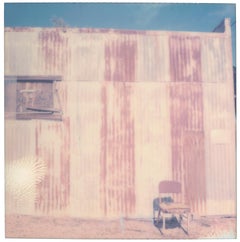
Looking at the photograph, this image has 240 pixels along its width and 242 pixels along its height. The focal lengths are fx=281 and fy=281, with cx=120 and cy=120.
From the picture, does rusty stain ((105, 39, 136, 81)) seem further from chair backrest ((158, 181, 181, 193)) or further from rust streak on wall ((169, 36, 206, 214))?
chair backrest ((158, 181, 181, 193))

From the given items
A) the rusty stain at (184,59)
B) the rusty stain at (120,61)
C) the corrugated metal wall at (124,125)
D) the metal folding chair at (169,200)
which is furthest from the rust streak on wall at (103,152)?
the rusty stain at (184,59)

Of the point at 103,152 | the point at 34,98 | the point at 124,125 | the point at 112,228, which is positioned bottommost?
the point at 112,228

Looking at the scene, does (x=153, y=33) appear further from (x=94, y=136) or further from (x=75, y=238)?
(x=75, y=238)

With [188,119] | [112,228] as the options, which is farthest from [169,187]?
[188,119]

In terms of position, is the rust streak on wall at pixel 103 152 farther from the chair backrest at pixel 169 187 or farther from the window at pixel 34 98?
the chair backrest at pixel 169 187

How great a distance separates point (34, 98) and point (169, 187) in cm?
461

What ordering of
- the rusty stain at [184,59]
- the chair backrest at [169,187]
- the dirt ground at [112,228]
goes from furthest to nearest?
1. the rusty stain at [184,59]
2. the chair backrest at [169,187]
3. the dirt ground at [112,228]

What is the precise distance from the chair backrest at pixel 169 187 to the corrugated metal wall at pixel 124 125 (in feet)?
0.87

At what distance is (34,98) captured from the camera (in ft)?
26.7

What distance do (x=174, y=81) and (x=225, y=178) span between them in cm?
321

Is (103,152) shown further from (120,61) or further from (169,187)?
(120,61)

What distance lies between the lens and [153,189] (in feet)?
26.5

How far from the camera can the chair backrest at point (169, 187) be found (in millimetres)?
7820

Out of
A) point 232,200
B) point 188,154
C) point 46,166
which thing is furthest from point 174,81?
point 46,166
